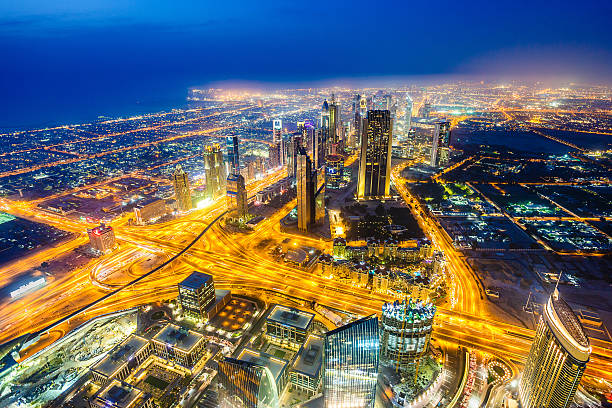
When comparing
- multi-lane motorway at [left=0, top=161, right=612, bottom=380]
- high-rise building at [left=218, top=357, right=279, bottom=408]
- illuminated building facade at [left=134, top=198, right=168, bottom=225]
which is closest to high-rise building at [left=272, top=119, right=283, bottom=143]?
illuminated building facade at [left=134, top=198, right=168, bottom=225]

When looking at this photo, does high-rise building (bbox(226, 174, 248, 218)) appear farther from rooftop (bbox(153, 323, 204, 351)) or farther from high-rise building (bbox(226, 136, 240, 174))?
rooftop (bbox(153, 323, 204, 351))

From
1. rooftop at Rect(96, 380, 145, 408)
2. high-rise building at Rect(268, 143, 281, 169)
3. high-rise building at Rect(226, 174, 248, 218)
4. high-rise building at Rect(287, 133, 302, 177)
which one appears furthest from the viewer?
high-rise building at Rect(268, 143, 281, 169)

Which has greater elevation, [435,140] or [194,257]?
[435,140]

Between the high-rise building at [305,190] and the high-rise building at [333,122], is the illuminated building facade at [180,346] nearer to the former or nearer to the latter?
the high-rise building at [305,190]

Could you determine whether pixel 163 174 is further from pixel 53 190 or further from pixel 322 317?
pixel 322 317

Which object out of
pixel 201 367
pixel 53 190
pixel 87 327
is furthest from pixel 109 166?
pixel 201 367

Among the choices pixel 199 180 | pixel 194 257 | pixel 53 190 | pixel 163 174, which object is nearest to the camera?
pixel 194 257
